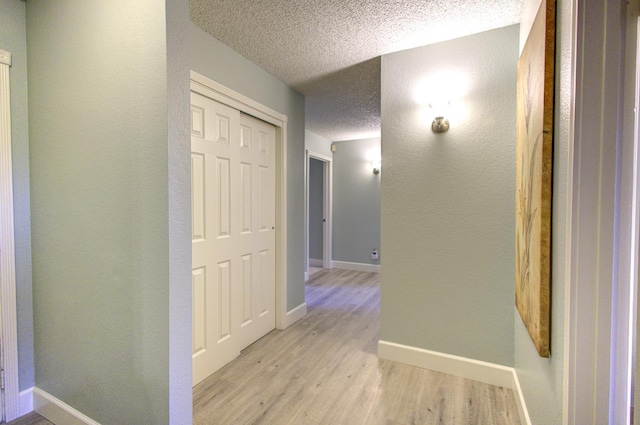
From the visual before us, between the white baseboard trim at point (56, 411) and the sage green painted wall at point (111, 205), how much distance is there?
4 cm

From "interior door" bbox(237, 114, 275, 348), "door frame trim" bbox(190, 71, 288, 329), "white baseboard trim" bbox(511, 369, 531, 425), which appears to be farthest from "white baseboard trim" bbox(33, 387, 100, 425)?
"white baseboard trim" bbox(511, 369, 531, 425)

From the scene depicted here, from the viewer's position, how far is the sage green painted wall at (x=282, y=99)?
2.11 metres

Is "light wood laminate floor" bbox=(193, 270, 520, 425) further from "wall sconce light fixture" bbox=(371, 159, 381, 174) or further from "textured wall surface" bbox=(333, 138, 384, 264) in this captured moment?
"wall sconce light fixture" bbox=(371, 159, 381, 174)

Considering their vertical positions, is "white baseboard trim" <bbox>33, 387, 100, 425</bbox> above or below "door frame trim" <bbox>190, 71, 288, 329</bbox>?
below

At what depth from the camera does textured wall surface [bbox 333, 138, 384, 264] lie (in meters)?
5.33

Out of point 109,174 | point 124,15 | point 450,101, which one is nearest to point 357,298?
point 450,101

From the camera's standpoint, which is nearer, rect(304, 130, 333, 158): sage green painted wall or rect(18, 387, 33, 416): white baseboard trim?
rect(18, 387, 33, 416): white baseboard trim

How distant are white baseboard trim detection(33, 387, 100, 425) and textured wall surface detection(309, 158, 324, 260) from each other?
4509 millimetres

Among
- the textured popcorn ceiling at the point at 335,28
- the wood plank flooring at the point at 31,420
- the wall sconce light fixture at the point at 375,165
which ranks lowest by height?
the wood plank flooring at the point at 31,420

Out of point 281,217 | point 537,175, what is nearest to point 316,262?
point 281,217

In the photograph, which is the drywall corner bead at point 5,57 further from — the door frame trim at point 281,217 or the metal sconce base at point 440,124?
the metal sconce base at point 440,124

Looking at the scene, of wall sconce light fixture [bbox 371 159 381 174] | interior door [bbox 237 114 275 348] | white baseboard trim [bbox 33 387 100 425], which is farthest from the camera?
Result: wall sconce light fixture [bbox 371 159 381 174]

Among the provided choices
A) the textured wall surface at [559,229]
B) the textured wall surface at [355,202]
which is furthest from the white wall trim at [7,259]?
the textured wall surface at [355,202]

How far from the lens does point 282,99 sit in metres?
2.95
